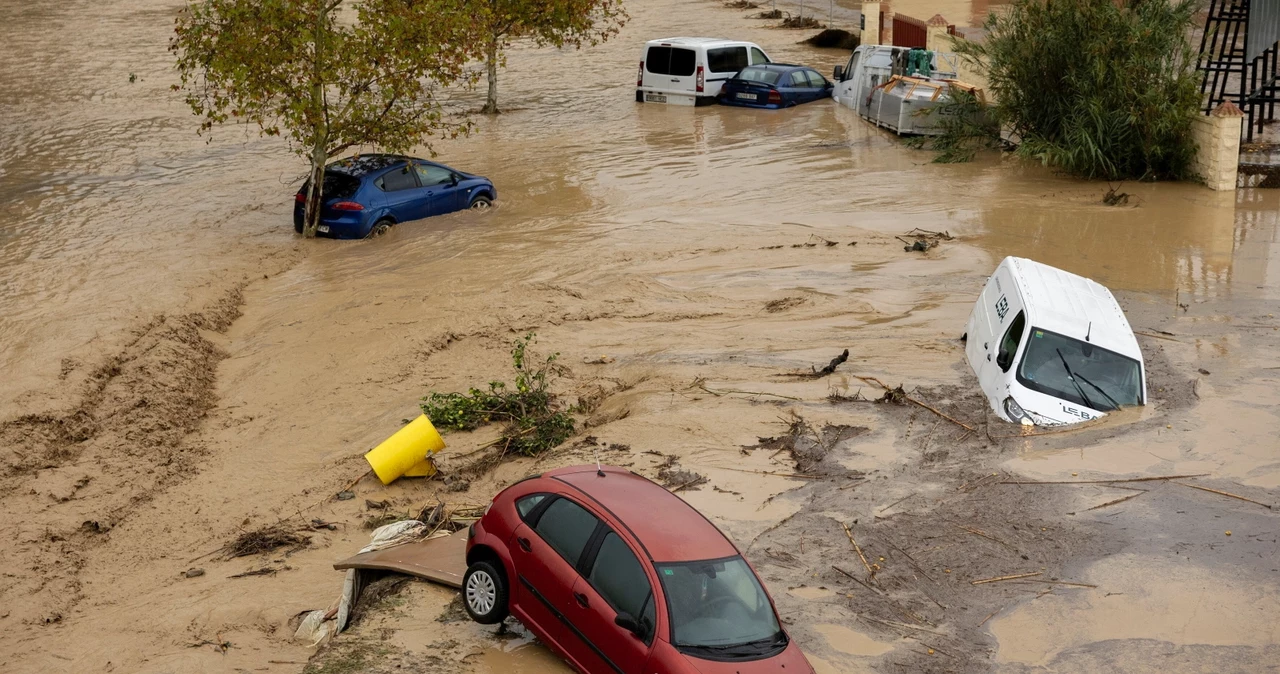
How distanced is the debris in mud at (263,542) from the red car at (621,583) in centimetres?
253

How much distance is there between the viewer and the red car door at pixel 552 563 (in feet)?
23.0

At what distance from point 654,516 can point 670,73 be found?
23551mm

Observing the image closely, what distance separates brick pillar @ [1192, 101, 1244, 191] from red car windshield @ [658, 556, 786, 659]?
1582cm

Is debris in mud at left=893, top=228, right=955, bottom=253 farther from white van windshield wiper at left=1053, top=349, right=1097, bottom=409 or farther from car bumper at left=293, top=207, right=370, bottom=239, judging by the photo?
car bumper at left=293, top=207, right=370, bottom=239

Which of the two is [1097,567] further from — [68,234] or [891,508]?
[68,234]

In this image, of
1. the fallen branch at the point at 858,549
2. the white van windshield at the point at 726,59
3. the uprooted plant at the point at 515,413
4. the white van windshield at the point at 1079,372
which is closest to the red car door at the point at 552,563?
the fallen branch at the point at 858,549

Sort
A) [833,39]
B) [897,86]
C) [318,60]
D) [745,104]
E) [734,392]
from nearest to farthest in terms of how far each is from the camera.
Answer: [734,392], [318,60], [897,86], [745,104], [833,39]

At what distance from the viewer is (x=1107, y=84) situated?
20.5 metres

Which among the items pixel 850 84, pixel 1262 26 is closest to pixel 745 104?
pixel 850 84

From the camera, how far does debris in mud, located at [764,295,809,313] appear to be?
14672 millimetres

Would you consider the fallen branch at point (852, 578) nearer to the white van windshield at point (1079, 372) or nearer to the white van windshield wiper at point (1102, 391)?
the white van windshield at point (1079, 372)

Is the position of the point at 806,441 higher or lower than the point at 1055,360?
lower

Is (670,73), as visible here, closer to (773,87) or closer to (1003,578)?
(773,87)

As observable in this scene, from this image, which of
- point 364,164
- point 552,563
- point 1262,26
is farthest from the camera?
point 1262,26
